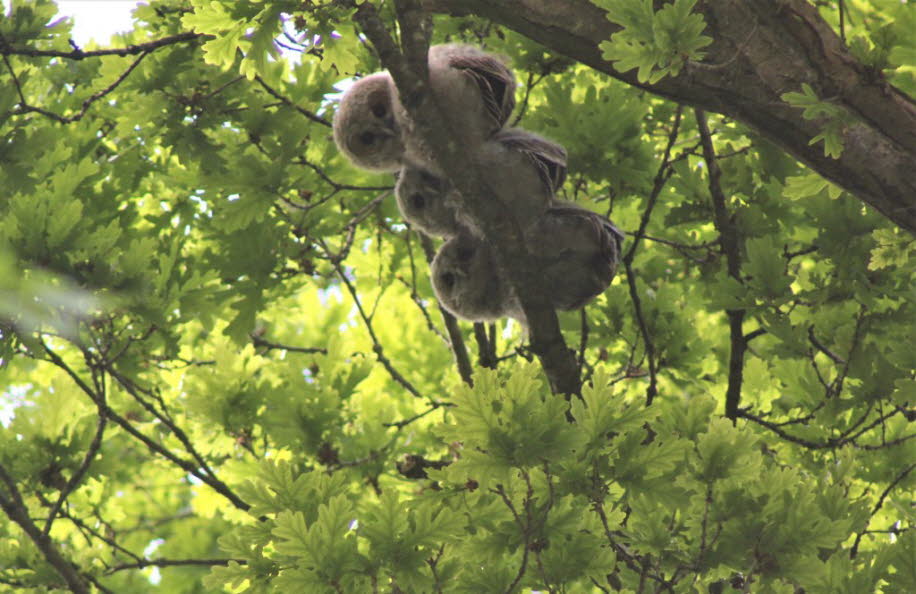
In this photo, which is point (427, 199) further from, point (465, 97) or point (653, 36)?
point (653, 36)

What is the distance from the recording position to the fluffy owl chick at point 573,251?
323 cm

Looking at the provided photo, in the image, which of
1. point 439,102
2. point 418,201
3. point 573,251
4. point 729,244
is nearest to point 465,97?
point 439,102

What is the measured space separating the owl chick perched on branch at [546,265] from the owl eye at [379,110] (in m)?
0.49

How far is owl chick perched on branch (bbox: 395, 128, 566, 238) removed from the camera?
3.07 m

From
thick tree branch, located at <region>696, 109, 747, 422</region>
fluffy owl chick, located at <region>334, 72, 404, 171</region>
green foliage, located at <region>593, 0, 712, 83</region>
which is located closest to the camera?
green foliage, located at <region>593, 0, 712, 83</region>

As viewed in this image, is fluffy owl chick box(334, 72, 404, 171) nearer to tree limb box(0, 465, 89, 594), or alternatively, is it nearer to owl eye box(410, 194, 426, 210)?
owl eye box(410, 194, 426, 210)

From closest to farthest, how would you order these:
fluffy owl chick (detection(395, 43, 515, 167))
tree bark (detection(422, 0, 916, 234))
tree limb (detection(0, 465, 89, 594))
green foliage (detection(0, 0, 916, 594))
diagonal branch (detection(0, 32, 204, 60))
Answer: green foliage (detection(0, 0, 916, 594)), tree bark (detection(422, 0, 916, 234)), fluffy owl chick (detection(395, 43, 515, 167)), diagonal branch (detection(0, 32, 204, 60)), tree limb (detection(0, 465, 89, 594))

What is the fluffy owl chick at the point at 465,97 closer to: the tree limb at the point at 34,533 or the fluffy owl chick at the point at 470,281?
the fluffy owl chick at the point at 470,281

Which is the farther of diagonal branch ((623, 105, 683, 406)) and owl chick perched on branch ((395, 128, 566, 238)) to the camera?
diagonal branch ((623, 105, 683, 406))

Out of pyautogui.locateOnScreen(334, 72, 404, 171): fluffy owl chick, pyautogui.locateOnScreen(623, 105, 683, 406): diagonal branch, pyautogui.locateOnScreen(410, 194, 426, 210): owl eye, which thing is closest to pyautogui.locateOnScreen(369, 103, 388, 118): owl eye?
pyautogui.locateOnScreen(334, 72, 404, 171): fluffy owl chick

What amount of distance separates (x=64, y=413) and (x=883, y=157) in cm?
366

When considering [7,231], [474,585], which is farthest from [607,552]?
[7,231]

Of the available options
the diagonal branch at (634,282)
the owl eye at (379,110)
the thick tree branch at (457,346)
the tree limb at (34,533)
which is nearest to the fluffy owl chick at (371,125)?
the owl eye at (379,110)

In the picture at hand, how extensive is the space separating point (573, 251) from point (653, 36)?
3.08 feet
